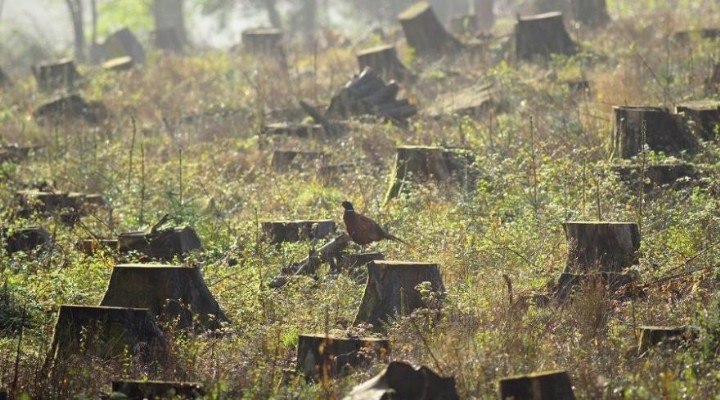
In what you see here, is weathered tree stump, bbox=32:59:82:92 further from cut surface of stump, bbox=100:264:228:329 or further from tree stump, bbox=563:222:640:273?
tree stump, bbox=563:222:640:273

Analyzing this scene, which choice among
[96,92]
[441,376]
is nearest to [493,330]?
[441,376]

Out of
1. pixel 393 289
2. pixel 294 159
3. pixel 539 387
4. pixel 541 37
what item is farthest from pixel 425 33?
pixel 539 387

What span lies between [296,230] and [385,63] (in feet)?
34.8

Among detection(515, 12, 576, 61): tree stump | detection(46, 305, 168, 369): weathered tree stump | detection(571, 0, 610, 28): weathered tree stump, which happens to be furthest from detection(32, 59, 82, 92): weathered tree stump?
detection(46, 305, 168, 369): weathered tree stump

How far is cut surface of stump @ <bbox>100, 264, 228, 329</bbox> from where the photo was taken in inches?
352

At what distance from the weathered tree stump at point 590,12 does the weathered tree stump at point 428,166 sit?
12.2m

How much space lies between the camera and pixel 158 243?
11078 millimetres

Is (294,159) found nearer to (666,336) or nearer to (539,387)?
(666,336)

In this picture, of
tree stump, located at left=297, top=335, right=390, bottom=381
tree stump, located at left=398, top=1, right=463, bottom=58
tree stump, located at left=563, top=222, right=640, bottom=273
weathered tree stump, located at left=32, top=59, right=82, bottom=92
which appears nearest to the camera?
tree stump, located at left=297, top=335, right=390, bottom=381

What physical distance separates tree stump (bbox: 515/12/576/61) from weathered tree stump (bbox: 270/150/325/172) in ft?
21.1

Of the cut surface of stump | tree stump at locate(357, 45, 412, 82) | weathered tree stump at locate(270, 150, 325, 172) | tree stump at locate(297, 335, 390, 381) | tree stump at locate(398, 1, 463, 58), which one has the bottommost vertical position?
tree stump at locate(297, 335, 390, 381)

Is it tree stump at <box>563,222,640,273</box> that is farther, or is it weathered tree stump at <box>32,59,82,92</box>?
weathered tree stump at <box>32,59,82,92</box>

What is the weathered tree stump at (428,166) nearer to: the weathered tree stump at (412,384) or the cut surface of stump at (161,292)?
the cut surface of stump at (161,292)

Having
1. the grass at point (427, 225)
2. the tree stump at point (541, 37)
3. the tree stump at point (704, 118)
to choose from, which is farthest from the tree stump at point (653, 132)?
the tree stump at point (541, 37)
